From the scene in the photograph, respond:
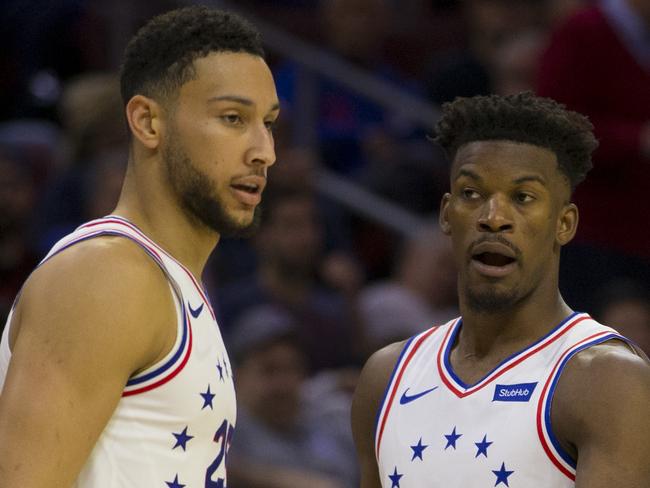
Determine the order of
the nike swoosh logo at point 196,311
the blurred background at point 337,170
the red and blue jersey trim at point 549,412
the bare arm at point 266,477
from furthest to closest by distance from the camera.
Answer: the blurred background at point 337,170
the bare arm at point 266,477
the nike swoosh logo at point 196,311
the red and blue jersey trim at point 549,412

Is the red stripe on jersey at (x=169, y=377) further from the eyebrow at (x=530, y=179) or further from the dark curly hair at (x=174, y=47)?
the eyebrow at (x=530, y=179)

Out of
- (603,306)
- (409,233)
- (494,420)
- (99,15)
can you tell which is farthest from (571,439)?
A: (99,15)

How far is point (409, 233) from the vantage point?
7453mm

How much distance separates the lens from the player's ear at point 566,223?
3.59 metres

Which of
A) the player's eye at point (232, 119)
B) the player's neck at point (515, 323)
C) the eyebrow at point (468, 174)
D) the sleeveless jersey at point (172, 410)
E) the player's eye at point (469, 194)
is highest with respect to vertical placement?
the player's eye at point (232, 119)

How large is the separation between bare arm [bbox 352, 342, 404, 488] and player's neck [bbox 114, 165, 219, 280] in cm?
62

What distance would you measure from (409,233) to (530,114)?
386cm

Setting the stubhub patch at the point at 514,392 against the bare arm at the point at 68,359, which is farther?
the stubhub patch at the point at 514,392

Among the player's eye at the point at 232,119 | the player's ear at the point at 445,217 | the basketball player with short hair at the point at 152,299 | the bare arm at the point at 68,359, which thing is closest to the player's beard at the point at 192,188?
the basketball player with short hair at the point at 152,299

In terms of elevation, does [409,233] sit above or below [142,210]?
above

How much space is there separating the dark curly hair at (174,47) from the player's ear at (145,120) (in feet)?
0.09

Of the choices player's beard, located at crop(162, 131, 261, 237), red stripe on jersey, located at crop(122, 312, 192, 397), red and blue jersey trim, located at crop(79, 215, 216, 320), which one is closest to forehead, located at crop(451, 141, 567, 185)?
player's beard, located at crop(162, 131, 261, 237)

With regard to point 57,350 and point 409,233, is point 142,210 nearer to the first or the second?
point 57,350

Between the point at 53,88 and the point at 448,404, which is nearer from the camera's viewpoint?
the point at 448,404
